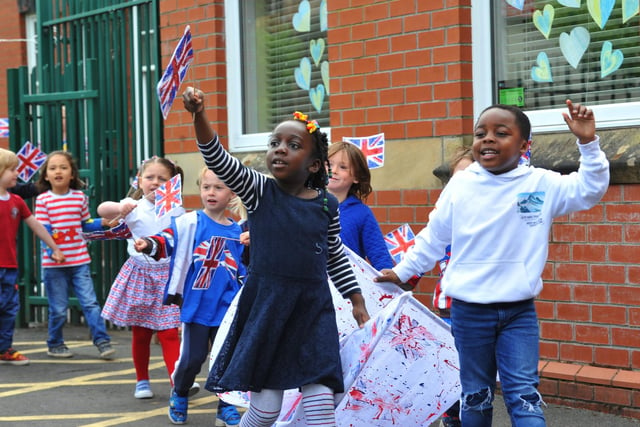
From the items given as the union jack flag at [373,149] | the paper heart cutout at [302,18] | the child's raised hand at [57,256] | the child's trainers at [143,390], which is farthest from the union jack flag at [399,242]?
the child's raised hand at [57,256]

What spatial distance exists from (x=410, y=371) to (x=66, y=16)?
22.1 ft

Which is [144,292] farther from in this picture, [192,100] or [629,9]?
[629,9]

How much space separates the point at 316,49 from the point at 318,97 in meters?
0.40

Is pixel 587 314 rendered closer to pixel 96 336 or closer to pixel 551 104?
pixel 551 104

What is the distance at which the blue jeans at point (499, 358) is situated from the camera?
13.6 feet

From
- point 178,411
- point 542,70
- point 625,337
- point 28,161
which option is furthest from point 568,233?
point 28,161

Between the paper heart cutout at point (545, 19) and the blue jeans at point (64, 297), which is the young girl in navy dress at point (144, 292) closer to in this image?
the blue jeans at point (64, 297)

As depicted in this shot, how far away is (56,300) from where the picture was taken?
28.1 feet

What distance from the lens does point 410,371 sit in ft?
16.3

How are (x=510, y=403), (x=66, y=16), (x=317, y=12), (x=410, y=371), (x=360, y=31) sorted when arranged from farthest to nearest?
(x=66, y=16) → (x=317, y=12) → (x=360, y=31) → (x=410, y=371) → (x=510, y=403)

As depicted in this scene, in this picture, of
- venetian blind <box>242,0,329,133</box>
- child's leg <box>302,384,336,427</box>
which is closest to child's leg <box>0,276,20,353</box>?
venetian blind <box>242,0,329,133</box>

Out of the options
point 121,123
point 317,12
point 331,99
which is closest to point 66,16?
point 121,123

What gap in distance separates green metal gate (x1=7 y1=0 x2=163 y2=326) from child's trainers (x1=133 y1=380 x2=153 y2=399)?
300 centimetres

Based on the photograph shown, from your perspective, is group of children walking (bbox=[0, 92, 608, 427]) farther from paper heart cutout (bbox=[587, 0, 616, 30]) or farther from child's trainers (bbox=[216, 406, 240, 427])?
paper heart cutout (bbox=[587, 0, 616, 30])
